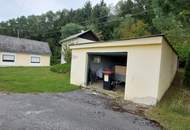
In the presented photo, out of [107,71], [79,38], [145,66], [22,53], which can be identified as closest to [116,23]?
[79,38]

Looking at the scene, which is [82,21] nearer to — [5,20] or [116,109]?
[5,20]

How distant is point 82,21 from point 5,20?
1015 inches

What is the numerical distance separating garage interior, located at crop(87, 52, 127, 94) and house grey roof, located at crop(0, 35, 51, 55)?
17.7 metres

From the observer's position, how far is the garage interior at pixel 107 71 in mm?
11148

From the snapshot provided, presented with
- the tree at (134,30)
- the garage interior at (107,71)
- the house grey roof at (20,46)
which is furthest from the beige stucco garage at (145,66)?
the house grey roof at (20,46)

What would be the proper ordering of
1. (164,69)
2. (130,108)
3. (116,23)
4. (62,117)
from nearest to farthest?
(62,117)
(130,108)
(164,69)
(116,23)

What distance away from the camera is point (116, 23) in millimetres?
37094

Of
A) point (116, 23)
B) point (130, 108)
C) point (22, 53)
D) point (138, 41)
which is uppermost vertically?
point (116, 23)

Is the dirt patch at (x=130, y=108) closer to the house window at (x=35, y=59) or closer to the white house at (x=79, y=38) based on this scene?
the white house at (x=79, y=38)

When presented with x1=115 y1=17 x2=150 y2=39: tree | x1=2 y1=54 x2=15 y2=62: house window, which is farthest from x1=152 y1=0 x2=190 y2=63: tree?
x1=2 y1=54 x2=15 y2=62: house window

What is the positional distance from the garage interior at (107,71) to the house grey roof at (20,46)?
1773 cm

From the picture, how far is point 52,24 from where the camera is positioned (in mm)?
50500

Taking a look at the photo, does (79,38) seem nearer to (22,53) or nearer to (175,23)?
(22,53)

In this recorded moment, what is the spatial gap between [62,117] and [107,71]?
571 centimetres
